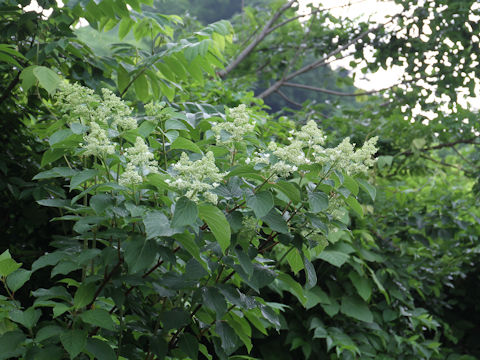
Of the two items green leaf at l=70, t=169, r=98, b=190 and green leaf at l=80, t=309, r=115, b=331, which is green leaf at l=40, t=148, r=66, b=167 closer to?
green leaf at l=70, t=169, r=98, b=190

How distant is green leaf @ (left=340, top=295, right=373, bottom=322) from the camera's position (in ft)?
10.9

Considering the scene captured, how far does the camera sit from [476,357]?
179 inches

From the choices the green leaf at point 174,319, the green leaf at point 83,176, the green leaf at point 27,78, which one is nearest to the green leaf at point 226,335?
the green leaf at point 174,319

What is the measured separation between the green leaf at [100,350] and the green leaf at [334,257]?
6.25ft

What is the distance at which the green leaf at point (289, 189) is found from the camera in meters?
1.38

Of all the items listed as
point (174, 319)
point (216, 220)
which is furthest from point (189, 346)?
point (216, 220)

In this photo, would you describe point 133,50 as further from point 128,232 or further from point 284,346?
point 284,346

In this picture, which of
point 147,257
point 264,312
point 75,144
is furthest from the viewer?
point 264,312

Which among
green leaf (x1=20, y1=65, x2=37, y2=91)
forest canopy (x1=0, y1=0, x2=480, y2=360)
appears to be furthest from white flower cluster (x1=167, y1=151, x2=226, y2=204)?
green leaf (x1=20, y1=65, x2=37, y2=91)

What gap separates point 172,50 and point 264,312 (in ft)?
3.98

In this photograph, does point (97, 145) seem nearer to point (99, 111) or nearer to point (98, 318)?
point (99, 111)

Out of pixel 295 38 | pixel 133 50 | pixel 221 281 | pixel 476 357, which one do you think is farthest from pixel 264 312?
pixel 295 38

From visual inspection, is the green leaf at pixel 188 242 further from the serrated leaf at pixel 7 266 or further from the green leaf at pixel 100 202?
the serrated leaf at pixel 7 266

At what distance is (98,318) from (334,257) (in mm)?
2014
